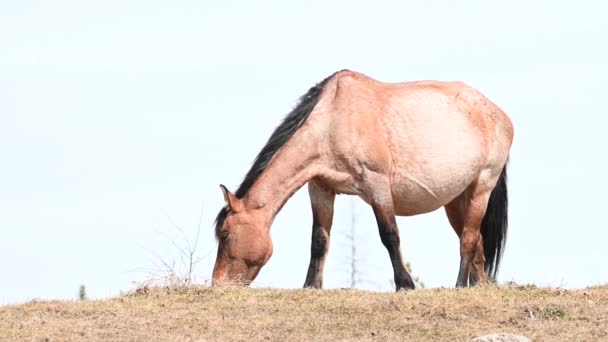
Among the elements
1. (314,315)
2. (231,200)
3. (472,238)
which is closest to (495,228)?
(472,238)

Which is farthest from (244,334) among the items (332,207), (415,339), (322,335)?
(332,207)

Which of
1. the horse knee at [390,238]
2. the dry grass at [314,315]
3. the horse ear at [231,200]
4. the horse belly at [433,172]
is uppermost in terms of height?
the horse belly at [433,172]

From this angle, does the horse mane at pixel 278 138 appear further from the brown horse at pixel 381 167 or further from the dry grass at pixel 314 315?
the dry grass at pixel 314 315

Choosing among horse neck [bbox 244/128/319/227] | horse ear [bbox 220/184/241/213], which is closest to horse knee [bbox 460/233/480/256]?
horse neck [bbox 244/128/319/227]

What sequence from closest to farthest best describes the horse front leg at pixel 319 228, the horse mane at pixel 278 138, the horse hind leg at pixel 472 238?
the horse mane at pixel 278 138, the horse front leg at pixel 319 228, the horse hind leg at pixel 472 238

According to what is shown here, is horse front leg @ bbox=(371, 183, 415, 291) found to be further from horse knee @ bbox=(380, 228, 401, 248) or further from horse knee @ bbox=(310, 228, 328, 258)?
horse knee @ bbox=(310, 228, 328, 258)

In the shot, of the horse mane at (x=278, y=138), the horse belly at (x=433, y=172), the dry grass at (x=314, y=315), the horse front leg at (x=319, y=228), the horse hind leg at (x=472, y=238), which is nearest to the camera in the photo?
the dry grass at (x=314, y=315)

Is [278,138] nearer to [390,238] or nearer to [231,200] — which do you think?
[231,200]

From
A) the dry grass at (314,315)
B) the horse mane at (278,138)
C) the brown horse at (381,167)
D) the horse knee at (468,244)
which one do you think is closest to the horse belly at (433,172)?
the brown horse at (381,167)

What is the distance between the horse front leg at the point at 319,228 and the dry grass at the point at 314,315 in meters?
1.80

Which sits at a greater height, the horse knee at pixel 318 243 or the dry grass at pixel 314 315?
the horse knee at pixel 318 243

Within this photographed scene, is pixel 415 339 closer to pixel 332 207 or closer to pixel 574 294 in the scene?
pixel 574 294

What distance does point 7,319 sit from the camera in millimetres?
10430

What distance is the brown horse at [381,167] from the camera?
13.0 metres
